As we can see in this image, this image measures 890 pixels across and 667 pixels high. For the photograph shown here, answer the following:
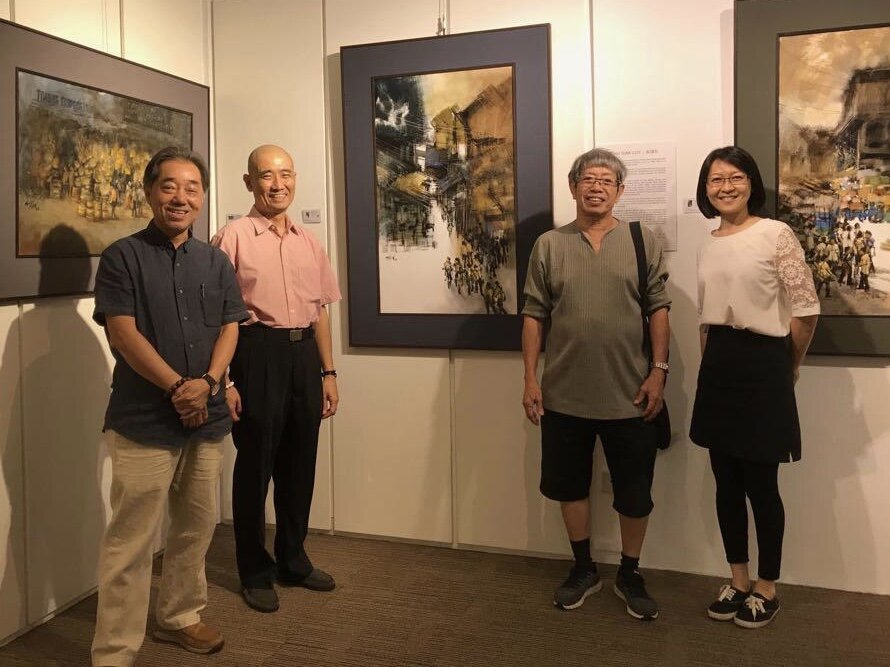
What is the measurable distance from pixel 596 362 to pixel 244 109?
210 centimetres

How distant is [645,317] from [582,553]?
932 mm

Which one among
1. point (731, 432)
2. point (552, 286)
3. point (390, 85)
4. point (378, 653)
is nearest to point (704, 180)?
point (552, 286)

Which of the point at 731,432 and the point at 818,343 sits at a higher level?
the point at 818,343

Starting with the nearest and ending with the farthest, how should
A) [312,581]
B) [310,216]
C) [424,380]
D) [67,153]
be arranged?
1. [67,153]
2. [312,581]
3. [424,380]
4. [310,216]

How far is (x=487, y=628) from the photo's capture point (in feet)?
9.21

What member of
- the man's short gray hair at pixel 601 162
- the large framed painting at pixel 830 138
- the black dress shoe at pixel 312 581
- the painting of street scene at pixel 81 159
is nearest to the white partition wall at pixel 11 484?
the painting of street scene at pixel 81 159

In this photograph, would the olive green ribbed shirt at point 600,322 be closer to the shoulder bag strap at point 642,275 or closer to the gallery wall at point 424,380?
the shoulder bag strap at point 642,275

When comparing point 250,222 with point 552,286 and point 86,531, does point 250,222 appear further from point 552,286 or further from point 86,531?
point 86,531

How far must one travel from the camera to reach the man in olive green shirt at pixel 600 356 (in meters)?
2.82

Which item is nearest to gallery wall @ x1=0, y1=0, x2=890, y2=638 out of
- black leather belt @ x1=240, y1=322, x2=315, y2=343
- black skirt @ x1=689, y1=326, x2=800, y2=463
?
black skirt @ x1=689, y1=326, x2=800, y2=463

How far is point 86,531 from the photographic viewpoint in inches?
120

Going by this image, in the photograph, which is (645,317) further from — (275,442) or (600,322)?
(275,442)

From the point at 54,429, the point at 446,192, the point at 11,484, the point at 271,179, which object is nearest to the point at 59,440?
the point at 54,429

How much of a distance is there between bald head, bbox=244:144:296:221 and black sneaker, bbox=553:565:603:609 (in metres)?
1.75
